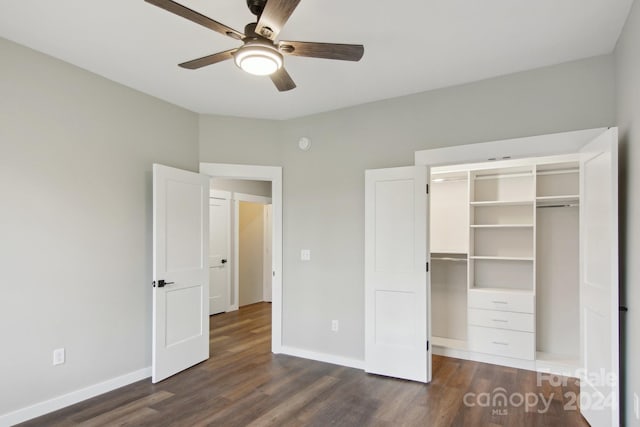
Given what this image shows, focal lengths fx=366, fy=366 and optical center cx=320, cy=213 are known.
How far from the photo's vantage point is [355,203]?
157 inches

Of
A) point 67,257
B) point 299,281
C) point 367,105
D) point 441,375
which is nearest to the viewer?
point 67,257

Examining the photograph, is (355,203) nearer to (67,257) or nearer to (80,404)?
(67,257)

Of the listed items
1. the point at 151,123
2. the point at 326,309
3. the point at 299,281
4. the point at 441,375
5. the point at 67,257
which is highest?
the point at 151,123

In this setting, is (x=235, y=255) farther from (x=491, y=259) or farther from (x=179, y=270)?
(x=491, y=259)

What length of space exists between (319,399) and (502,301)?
7.45 ft

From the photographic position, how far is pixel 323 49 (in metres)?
2.06

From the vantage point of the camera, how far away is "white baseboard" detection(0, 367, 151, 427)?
2.65m

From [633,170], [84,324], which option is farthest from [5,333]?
[633,170]

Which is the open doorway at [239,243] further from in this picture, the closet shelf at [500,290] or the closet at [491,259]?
the closet shelf at [500,290]

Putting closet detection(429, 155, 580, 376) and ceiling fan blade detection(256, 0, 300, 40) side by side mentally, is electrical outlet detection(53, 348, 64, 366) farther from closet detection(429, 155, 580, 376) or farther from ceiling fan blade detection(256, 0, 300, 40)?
closet detection(429, 155, 580, 376)

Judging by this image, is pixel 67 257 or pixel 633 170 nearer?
pixel 633 170

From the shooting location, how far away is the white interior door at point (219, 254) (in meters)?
6.29

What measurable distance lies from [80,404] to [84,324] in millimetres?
635

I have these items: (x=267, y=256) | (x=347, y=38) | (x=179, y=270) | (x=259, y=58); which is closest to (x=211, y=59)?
(x=259, y=58)
